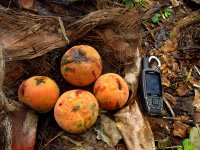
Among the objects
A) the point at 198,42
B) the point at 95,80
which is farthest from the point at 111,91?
the point at 198,42

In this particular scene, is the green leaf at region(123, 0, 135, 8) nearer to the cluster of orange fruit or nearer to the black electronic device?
the black electronic device

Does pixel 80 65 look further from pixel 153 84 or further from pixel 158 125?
pixel 158 125

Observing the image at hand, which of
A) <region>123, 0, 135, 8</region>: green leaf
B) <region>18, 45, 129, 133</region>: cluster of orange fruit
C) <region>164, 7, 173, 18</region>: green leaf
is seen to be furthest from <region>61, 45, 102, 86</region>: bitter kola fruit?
<region>164, 7, 173, 18</region>: green leaf

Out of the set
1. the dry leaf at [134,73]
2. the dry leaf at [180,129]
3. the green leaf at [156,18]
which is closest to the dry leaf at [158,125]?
the dry leaf at [180,129]

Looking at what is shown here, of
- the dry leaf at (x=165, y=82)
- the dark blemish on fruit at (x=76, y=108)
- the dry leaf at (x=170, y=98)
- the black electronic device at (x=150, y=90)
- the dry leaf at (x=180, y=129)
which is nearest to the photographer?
the dark blemish on fruit at (x=76, y=108)

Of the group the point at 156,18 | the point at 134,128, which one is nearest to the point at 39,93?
the point at 134,128

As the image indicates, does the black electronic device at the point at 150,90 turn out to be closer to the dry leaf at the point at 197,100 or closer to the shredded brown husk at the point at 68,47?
the shredded brown husk at the point at 68,47

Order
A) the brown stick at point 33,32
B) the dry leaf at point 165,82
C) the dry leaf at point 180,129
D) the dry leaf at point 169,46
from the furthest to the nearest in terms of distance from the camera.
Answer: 1. the dry leaf at point 169,46
2. the dry leaf at point 165,82
3. the dry leaf at point 180,129
4. the brown stick at point 33,32
